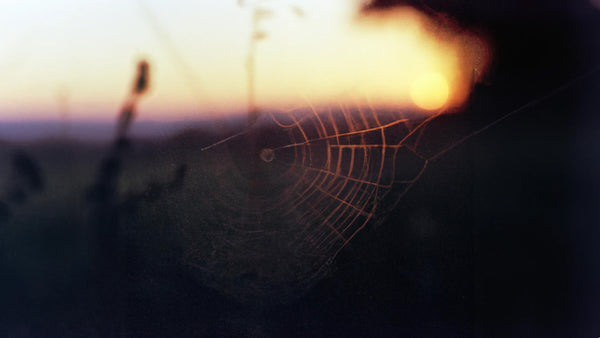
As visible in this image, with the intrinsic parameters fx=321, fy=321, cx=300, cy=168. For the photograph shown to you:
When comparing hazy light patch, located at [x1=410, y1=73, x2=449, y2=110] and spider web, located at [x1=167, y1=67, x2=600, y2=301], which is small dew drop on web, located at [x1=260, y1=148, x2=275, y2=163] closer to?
spider web, located at [x1=167, y1=67, x2=600, y2=301]

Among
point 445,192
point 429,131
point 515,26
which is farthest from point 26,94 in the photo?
point 515,26

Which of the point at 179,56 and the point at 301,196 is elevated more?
the point at 179,56

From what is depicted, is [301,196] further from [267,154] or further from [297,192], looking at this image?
[267,154]

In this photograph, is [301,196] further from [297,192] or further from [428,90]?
[428,90]

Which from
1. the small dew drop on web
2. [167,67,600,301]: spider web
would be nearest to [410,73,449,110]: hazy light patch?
[167,67,600,301]: spider web

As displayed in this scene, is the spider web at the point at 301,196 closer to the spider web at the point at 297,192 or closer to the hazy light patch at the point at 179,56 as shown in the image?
the spider web at the point at 297,192

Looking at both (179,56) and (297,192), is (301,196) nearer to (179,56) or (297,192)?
(297,192)

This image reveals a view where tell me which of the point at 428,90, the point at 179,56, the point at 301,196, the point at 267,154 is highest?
the point at 179,56

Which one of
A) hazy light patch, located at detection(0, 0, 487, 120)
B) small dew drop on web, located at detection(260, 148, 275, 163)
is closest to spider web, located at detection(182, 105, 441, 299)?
small dew drop on web, located at detection(260, 148, 275, 163)

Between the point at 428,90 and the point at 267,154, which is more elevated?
the point at 428,90

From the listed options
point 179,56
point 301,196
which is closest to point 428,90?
point 301,196

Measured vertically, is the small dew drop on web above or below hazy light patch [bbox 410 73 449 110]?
below

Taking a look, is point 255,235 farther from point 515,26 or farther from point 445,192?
point 515,26

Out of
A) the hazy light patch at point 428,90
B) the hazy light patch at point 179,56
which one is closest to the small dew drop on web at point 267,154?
the hazy light patch at point 179,56
